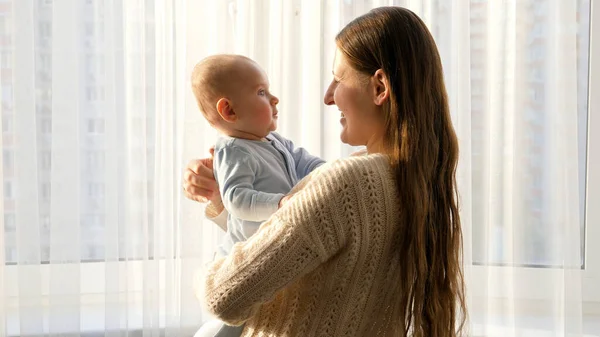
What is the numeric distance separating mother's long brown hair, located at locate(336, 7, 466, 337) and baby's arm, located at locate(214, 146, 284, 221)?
0.30 metres

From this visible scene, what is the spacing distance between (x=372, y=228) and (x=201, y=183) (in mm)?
551

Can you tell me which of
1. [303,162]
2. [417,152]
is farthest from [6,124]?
[417,152]

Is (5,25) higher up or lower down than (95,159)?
higher up

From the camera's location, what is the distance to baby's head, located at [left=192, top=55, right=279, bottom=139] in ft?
5.63

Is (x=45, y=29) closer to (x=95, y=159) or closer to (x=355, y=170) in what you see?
(x=95, y=159)

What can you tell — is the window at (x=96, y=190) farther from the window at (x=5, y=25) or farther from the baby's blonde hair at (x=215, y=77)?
the baby's blonde hair at (x=215, y=77)

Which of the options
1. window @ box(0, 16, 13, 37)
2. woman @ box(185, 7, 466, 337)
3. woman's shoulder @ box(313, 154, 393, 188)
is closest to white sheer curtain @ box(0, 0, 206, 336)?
A: window @ box(0, 16, 13, 37)

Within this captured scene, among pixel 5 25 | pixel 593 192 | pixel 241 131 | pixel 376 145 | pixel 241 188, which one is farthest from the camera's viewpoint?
pixel 593 192

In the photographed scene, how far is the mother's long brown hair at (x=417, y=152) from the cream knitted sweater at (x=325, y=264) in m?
0.03

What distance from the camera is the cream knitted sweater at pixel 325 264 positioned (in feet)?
4.30

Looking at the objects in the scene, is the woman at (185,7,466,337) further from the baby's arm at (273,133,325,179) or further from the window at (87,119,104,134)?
the window at (87,119,104,134)

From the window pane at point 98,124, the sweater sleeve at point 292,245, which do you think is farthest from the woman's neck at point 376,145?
the window pane at point 98,124

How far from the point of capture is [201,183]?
1.78 m

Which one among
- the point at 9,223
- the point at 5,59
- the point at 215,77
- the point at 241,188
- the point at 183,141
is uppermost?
the point at 5,59
